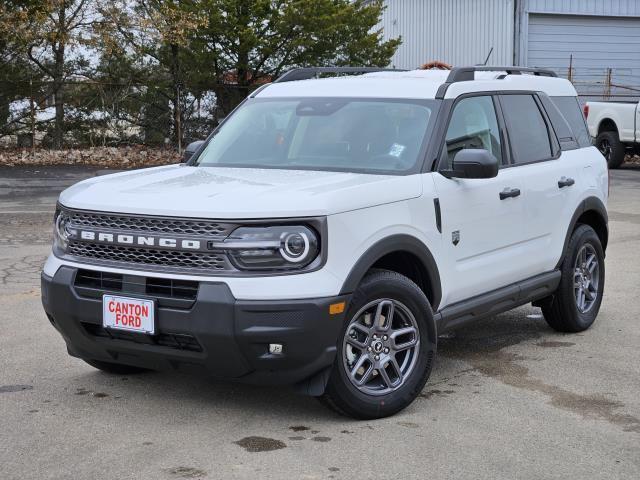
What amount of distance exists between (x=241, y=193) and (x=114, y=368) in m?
1.59

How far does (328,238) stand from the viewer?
16.1ft

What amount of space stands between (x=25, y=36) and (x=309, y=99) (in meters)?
16.2

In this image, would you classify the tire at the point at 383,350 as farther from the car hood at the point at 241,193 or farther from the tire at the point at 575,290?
the tire at the point at 575,290

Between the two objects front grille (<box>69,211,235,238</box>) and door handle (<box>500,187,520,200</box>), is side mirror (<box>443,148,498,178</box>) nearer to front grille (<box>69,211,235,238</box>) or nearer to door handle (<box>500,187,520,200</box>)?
door handle (<box>500,187,520,200</box>)

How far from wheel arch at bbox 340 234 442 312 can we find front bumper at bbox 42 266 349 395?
0.18 m

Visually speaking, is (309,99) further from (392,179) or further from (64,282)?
(64,282)

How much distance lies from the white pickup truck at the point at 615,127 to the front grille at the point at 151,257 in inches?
712

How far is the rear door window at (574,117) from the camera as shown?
7445mm

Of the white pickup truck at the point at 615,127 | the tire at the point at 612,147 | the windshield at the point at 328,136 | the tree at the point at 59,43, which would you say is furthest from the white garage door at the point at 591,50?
the windshield at the point at 328,136

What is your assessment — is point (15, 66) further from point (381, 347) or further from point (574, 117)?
point (381, 347)

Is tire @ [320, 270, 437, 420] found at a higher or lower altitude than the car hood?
lower

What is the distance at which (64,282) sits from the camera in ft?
17.3

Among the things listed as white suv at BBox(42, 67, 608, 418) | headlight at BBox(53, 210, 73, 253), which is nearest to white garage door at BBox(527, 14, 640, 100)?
white suv at BBox(42, 67, 608, 418)

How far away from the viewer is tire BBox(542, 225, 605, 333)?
7113 mm
